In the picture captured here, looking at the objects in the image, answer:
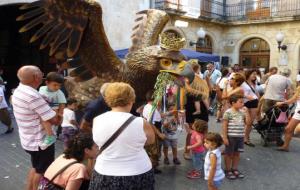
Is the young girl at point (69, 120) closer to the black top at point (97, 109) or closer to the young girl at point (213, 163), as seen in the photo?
the black top at point (97, 109)

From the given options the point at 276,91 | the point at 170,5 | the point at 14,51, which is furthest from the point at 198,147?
the point at 170,5

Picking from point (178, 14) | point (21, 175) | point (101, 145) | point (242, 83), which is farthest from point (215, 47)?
point (101, 145)

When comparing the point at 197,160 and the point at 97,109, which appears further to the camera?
the point at 197,160

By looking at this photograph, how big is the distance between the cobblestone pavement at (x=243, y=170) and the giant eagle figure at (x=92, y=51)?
1.29 m

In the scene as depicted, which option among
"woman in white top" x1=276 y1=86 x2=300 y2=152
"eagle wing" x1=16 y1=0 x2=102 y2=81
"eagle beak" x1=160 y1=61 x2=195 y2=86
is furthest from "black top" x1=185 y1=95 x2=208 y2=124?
"eagle wing" x1=16 y1=0 x2=102 y2=81

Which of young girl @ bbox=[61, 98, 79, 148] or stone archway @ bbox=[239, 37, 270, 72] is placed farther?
stone archway @ bbox=[239, 37, 270, 72]

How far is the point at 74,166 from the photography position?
116 inches

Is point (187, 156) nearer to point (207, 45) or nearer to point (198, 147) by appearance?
point (198, 147)

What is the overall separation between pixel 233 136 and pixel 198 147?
58 cm

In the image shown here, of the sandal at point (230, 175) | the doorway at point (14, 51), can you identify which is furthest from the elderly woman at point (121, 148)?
the doorway at point (14, 51)

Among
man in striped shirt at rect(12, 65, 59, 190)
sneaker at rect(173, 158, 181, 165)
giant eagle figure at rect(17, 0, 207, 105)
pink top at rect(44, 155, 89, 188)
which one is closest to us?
pink top at rect(44, 155, 89, 188)

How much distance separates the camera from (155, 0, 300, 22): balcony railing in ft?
61.0

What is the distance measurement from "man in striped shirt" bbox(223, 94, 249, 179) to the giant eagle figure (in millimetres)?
858

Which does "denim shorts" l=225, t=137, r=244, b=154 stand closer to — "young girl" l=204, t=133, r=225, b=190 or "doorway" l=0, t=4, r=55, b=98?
"young girl" l=204, t=133, r=225, b=190
